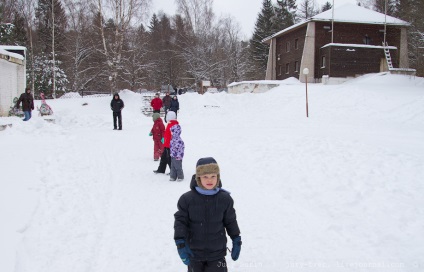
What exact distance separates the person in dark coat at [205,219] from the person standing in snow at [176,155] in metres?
5.21

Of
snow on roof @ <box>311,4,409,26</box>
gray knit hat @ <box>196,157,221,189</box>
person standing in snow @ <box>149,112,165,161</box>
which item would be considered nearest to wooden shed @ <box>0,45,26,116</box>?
person standing in snow @ <box>149,112,165,161</box>

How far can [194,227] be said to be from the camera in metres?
3.44

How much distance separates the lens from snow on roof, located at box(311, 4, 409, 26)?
111 feet

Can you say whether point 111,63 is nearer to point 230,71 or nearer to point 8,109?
point 8,109

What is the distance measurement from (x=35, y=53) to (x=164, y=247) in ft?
132

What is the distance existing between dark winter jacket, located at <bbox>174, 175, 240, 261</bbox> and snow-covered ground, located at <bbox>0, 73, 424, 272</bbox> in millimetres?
1306

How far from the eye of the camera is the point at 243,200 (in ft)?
24.0

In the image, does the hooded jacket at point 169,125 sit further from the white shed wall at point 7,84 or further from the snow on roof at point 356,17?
the snow on roof at point 356,17

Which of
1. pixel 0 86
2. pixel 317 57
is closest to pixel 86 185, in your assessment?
pixel 0 86

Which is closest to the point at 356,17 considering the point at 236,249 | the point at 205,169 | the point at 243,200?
the point at 243,200

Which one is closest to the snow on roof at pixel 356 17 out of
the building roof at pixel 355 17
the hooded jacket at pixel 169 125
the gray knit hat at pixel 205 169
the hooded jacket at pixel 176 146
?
the building roof at pixel 355 17

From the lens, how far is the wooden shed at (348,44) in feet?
103

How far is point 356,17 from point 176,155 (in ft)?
104

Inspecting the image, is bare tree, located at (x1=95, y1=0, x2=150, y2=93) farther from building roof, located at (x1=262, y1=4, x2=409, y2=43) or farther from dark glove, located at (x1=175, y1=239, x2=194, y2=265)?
dark glove, located at (x1=175, y1=239, x2=194, y2=265)
